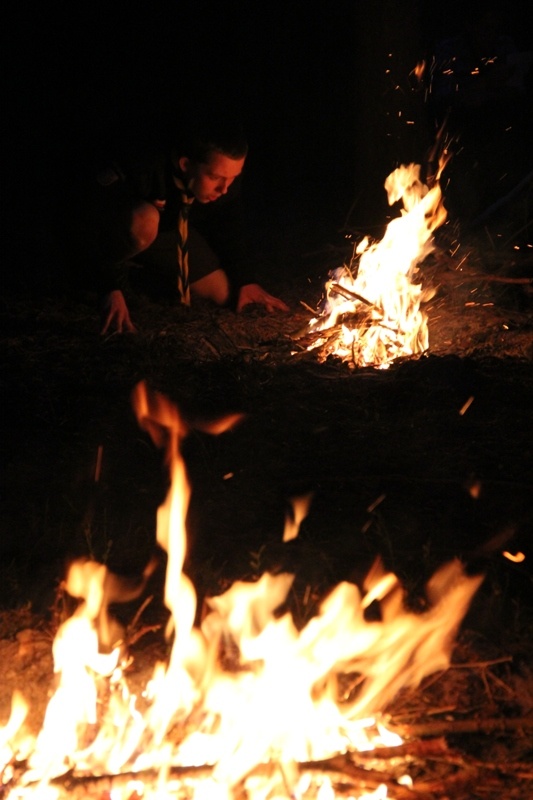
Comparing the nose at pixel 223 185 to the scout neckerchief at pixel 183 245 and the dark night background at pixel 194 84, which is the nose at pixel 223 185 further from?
the dark night background at pixel 194 84

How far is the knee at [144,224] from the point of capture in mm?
5234

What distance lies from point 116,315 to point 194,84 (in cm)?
511

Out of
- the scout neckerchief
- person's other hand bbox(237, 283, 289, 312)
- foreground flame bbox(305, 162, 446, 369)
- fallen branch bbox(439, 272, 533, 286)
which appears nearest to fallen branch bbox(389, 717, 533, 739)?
foreground flame bbox(305, 162, 446, 369)

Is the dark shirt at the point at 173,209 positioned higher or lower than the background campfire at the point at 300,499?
higher

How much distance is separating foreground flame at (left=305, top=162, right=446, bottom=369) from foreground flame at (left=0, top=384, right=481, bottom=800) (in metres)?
2.08

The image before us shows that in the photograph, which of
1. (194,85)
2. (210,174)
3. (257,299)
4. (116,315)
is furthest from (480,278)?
(194,85)

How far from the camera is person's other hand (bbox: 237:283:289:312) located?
5754 mm

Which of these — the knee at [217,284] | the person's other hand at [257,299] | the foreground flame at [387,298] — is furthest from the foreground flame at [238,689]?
the knee at [217,284]

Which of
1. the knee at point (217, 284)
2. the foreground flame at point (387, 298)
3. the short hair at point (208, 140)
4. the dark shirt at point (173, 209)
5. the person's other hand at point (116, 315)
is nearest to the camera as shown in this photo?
the short hair at point (208, 140)

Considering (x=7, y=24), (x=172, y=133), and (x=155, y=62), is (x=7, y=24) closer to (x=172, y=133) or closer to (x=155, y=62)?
(x=155, y=62)

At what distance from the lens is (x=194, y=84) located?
9.37 m

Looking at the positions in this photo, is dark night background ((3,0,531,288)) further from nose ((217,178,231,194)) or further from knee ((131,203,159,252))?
nose ((217,178,231,194))

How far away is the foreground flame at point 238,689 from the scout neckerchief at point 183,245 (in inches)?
116

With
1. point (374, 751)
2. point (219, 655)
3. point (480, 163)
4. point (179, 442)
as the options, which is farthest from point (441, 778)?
point (480, 163)
